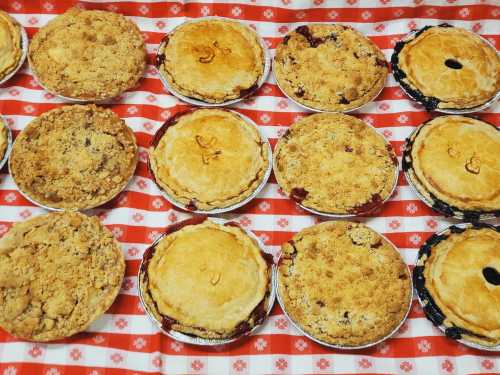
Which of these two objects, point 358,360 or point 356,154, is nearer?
point 358,360

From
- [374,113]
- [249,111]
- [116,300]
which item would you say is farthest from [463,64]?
[116,300]

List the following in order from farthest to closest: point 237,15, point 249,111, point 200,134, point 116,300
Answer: point 237,15, point 249,111, point 200,134, point 116,300

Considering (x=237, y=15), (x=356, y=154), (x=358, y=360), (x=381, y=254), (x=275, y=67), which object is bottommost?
(x=358, y=360)

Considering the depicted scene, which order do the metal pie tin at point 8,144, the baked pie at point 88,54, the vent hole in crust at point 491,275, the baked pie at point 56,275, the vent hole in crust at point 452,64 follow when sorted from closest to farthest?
the baked pie at point 56,275
the vent hole in crust at point 491,275
the metal pie tin at point 8,144
the baked pie at point 88,54
the vent hole in crust at point 452,64

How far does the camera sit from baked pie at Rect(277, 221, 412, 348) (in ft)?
12.3

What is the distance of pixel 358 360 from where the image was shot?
3830mm

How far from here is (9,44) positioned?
483 cm

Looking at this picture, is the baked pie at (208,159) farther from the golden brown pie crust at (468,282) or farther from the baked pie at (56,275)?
the golden brown pie crust at (468,282)

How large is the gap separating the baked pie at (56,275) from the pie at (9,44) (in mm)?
1797

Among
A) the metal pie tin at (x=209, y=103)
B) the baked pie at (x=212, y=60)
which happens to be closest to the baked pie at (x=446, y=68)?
the metal pie tin at (x=209, y=103)

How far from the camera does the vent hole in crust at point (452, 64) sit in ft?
16.6

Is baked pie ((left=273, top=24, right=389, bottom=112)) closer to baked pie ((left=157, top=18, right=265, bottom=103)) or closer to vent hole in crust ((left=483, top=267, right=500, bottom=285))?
baked pie ((left=157, top=18, right=265, bottom=103))

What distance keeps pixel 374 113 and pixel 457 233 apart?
5.23 ft

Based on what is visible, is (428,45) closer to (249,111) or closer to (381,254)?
(249,111)
